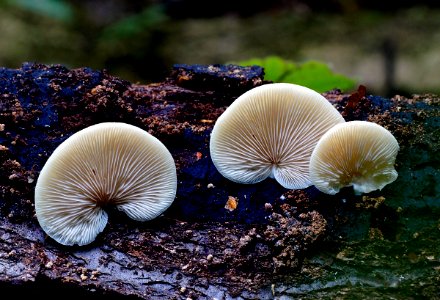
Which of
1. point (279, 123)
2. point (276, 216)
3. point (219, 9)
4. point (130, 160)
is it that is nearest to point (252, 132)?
point (279, 123)

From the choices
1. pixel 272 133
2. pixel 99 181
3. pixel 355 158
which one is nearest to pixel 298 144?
pixel 272 133

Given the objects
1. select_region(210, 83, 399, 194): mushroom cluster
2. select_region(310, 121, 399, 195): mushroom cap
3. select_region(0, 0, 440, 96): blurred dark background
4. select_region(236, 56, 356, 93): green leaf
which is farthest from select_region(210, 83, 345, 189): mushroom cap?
select_region(0, 0, 440, 96): blurred dark background

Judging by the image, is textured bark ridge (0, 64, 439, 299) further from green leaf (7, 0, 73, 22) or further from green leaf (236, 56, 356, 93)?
green leaf (7, 0, 73, 22)

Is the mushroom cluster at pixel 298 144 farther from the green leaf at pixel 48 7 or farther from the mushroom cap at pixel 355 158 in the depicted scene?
the green leaf at pixel 48 7

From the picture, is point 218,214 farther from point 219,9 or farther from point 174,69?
point 219,9

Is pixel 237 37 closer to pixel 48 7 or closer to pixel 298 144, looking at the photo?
pixel 48 7

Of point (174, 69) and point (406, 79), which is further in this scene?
point (406, 79)
